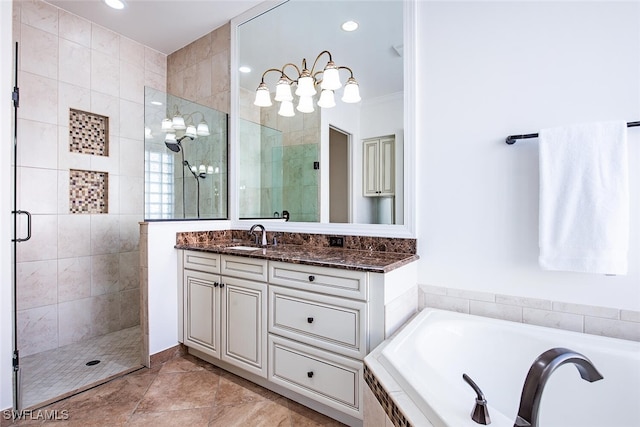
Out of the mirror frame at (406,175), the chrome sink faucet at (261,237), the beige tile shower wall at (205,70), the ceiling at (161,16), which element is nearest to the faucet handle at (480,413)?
the mirror frame at (406,175)

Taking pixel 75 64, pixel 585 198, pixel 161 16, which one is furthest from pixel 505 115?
pixel 75 64

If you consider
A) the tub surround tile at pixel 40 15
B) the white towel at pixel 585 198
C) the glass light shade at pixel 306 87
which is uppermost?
the tub surround tile at pixel 40 15

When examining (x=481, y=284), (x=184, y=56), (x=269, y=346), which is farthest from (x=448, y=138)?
(x=184, y=56)

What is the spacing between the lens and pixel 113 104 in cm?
306

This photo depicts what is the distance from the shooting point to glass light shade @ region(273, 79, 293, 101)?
2480 mm

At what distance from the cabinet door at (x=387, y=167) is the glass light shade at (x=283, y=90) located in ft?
2.94

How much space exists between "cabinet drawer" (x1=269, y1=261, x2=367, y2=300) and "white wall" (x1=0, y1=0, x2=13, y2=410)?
1412mm

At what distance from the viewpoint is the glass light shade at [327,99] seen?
7.66 ft

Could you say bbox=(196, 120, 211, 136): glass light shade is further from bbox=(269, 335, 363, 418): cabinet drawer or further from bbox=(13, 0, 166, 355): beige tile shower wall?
bbox=(269, 335, 363, 418): cabinet drawer

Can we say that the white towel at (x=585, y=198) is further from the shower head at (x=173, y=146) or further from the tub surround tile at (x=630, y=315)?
the shower head at (x=173, y=146)

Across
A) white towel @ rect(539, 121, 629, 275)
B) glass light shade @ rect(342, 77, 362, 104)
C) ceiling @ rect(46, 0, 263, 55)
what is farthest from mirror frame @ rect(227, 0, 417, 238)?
white towel @ rect(539, 121, 629, 275)

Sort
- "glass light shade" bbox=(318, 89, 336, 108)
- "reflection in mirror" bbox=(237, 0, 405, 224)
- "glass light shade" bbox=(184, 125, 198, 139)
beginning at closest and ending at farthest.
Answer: "reflection in mirror" bbox=(237, 0, 405, 224) < "glass light shade" bbox=(318, 89, 336, 108) < "glass light shade" bbox=(184, 125, 198, 139)

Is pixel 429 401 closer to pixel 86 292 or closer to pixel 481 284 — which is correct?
pixel 481 284

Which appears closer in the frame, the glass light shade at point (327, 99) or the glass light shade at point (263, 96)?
the glass light shade at point (327, 99)
